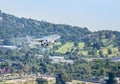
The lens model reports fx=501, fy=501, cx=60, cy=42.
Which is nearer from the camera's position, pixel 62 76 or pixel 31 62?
pixel 62 76

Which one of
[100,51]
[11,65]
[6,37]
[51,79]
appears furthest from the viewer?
[6,37]

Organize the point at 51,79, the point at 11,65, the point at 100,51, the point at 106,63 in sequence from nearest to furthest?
1. the point at 51,79
2. the point at 106,63
3. the point at 11,65
4. the point at 100,51

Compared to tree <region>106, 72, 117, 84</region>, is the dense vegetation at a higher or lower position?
higher

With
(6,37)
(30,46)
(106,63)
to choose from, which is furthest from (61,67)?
(6,37)

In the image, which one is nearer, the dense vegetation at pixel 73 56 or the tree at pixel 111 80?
the tree at pixel 111 80

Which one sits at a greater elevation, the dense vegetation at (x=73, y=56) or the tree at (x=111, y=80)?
the dense vegetation at (x=73, y=56)

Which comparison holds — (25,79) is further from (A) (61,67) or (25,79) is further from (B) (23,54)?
(B) (23,54)

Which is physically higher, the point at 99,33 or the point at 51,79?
the point at 99,33

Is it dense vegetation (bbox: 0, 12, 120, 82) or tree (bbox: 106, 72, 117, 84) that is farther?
dense vegetation (bbox: 0, 12, 120, 82)

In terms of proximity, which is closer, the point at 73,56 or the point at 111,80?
the point at 111,80

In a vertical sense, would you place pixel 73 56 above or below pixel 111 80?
above
